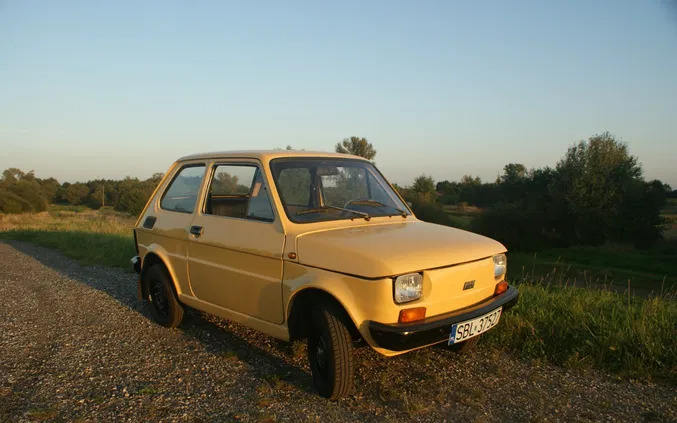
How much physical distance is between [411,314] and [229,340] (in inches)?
97.2

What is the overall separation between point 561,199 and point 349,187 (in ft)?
154

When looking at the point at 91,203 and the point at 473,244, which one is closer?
the point at 473,244

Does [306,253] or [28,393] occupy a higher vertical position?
[306,253]

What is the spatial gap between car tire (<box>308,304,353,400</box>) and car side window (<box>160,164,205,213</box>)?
218 cm

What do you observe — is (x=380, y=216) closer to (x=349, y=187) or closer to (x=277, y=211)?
(x=349, y=187)

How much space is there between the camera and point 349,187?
4.68m

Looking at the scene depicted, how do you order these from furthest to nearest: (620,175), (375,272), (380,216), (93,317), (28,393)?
(620,175), (93,317), (380,216), (28,393), (375,272)

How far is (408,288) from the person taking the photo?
322 cm

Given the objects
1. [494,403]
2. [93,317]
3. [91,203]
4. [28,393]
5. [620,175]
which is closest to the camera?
[494,403]

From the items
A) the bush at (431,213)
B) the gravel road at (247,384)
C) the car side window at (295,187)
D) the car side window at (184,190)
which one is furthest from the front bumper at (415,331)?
the bush at (431,213)

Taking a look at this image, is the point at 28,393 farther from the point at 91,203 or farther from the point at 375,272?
the point at 91,203

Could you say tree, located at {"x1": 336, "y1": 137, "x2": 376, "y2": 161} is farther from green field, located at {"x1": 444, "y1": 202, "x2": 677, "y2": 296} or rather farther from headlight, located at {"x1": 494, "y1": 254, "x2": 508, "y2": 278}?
headlight, located at {"x1": 494, "y1": 254, "x2": 508, "y2": 278}

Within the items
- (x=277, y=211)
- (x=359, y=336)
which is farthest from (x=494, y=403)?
(x=277, y=211)

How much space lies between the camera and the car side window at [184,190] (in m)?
5.04
